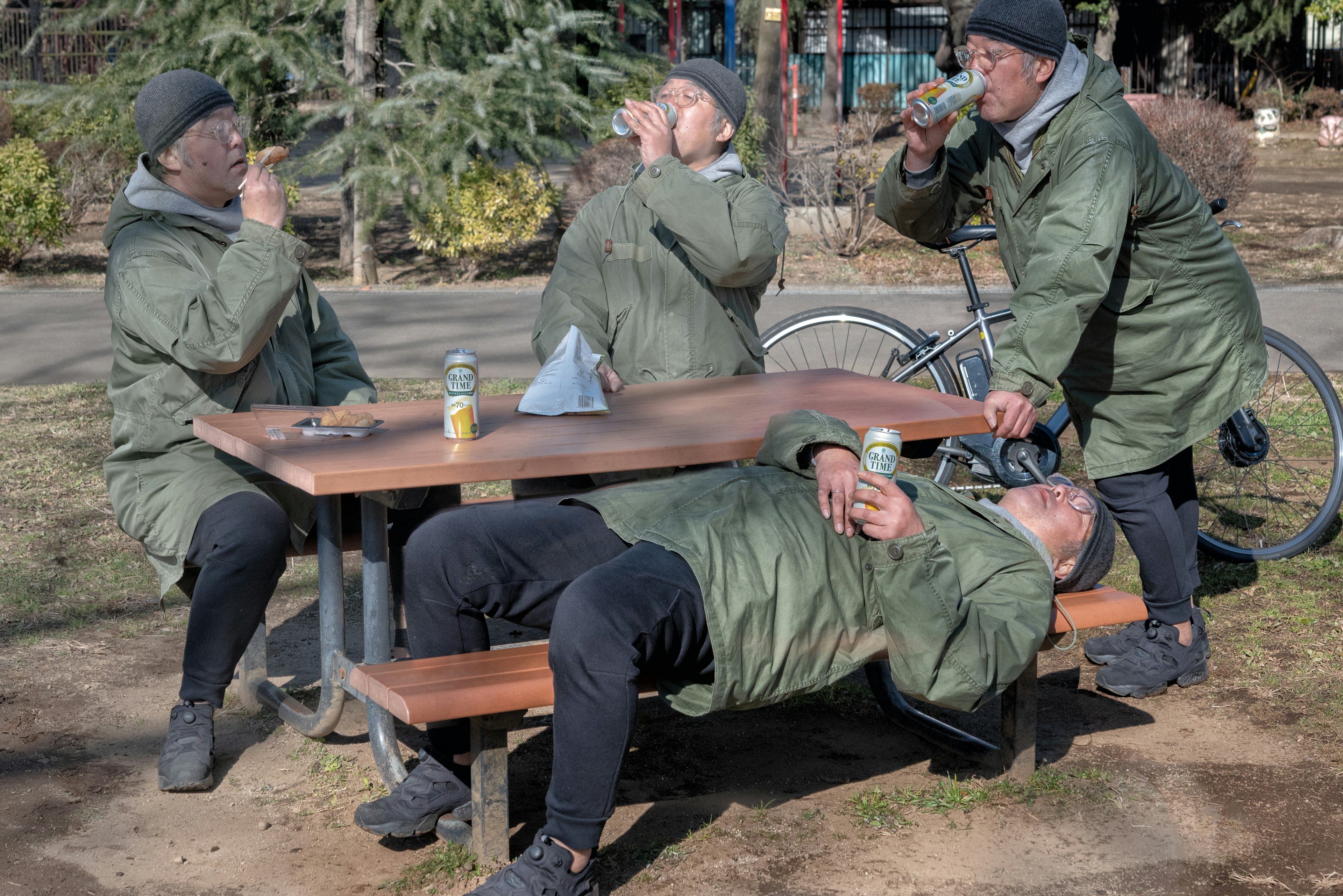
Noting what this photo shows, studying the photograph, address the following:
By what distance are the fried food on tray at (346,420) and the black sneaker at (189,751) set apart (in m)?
0.81

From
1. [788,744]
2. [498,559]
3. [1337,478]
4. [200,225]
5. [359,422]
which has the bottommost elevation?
[788,744]

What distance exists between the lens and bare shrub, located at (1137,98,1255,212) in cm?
1256

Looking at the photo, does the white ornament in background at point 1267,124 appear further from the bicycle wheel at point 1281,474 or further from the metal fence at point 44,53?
the bicycle wheel at point 1281,474

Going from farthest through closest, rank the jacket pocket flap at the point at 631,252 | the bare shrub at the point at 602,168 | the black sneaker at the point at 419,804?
the bare shrub at the point at 602,168 → the jacket pocket flap at the point at 631,252 → the black sneaker at the point at 419,804

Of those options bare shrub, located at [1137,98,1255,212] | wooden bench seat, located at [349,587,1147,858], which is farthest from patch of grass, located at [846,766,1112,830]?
bare shrub, located at [1137,98,1255,212]

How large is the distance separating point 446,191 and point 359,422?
8395mm

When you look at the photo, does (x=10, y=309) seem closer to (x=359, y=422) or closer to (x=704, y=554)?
(x=359, y=422)

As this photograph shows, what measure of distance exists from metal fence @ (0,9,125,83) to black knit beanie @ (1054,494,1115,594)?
1519 cm

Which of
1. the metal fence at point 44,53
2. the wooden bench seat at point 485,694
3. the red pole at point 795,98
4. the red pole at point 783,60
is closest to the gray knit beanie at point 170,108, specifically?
the wooden bench seat at point 485,694

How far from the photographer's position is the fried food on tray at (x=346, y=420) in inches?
119

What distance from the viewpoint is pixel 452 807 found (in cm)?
289

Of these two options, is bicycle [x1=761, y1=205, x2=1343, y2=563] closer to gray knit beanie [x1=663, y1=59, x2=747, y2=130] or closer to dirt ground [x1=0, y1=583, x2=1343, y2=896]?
gray knit beanie [x1=663, y1=59, x2=747, y2=130]

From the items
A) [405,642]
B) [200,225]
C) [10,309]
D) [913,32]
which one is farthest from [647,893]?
[913,32]

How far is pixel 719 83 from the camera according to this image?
3.87m
